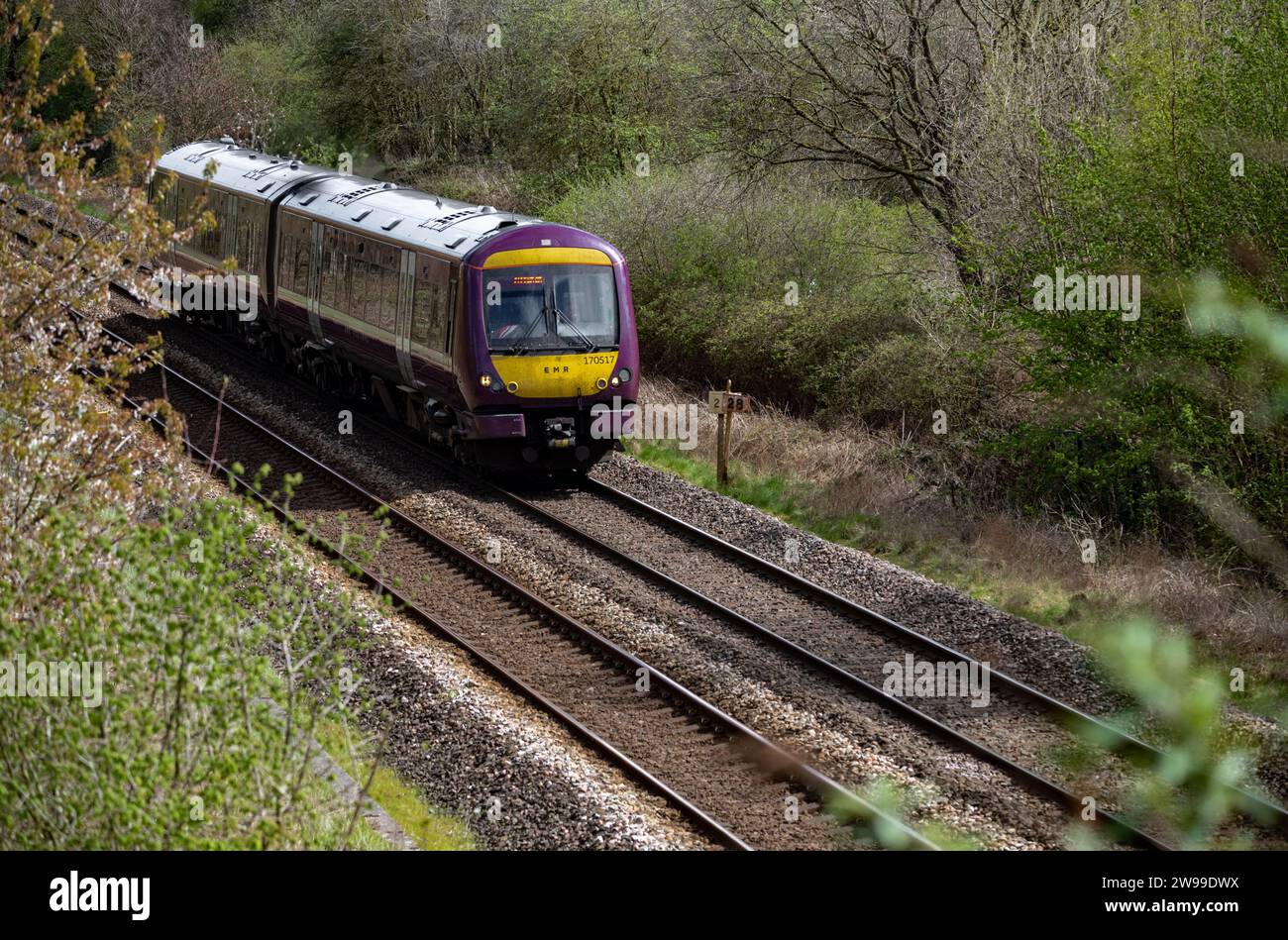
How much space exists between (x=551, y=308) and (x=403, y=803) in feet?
26.8

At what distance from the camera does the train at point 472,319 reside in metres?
15.8

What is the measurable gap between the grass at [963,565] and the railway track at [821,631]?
1175 mm

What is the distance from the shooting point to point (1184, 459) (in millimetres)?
12930

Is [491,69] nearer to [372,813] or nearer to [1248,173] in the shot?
[1248,173]

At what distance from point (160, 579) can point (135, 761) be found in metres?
1.10

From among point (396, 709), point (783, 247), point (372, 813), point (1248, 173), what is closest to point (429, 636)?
point (396, 709)

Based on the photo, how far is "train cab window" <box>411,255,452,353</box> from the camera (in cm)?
1606

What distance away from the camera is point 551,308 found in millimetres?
16141

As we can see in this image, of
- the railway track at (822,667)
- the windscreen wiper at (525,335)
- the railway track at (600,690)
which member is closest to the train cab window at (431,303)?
the windscreen wiper at (525,335)
